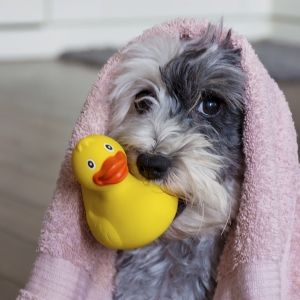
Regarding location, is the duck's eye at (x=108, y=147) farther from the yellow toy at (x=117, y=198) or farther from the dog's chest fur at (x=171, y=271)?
the dog's chest fur at (x=171, y=271)

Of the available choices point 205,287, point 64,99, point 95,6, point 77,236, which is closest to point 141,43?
point 77,236

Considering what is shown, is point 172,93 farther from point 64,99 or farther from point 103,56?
point 103,56

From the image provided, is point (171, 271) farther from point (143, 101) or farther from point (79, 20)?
point (79, 20)

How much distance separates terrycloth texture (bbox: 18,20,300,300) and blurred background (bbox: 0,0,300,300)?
1.10 ft

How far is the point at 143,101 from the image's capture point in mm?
1162

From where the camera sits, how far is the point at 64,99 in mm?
3256

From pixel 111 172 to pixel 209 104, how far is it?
0.28 metres

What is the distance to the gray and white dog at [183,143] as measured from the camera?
988 millimetres

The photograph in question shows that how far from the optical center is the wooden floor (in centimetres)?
162

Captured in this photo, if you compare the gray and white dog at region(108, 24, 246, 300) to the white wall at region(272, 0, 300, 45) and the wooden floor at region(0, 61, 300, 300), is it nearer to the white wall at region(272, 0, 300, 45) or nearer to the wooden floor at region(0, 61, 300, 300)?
the wooden floor at region(0, 61, 300, 300)

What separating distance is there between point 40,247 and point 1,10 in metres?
3.17

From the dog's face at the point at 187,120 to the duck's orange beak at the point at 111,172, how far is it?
0.16 feet

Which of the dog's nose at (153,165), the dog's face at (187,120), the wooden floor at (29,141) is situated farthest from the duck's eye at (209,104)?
the wooden floor at (29,141)

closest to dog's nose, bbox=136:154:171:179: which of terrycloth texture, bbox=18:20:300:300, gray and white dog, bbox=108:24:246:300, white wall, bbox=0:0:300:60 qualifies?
gray and white dog, bbox=108:24:246:300
